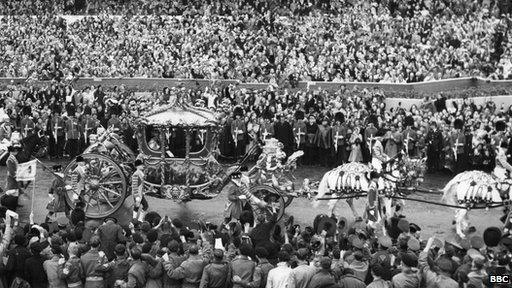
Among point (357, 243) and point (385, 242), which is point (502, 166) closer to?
point (385, 242)

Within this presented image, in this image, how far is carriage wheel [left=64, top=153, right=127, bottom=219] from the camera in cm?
1689

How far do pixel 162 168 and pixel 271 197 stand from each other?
2.12 metres

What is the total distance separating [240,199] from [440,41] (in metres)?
17.1

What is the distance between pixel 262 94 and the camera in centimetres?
2666

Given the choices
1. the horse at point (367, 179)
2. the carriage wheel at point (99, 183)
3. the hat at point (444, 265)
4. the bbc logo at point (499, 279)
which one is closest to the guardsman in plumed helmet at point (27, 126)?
the carriage wheel at point (99, 183)

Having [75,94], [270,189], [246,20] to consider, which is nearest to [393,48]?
[246,20]

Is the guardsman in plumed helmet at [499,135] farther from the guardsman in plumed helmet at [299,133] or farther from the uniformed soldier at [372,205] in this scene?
the uniformed soldier at [372,205]

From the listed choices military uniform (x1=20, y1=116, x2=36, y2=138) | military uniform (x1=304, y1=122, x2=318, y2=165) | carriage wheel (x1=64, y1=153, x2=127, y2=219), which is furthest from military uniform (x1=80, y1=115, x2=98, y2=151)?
carriage wheel (x1=64, y1=153, x2=127, y2=219)

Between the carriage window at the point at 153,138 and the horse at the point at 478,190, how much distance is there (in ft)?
17.6

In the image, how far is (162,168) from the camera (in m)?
17.1

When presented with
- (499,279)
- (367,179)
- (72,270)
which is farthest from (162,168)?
(499,279)

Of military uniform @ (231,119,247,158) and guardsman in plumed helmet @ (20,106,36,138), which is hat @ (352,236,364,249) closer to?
military uniform @ (231,119,247,158)

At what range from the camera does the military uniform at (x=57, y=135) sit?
23969mm

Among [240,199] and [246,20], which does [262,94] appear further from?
[240,199]
